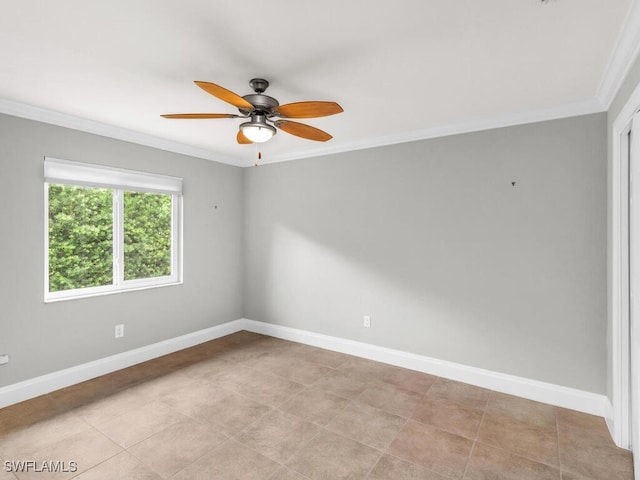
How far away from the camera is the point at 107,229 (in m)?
3.35

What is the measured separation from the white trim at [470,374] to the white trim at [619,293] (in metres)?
0.32

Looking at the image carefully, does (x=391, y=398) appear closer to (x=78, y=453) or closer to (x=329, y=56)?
(x=78, y=453)

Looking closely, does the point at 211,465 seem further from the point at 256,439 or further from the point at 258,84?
the point at 258,84

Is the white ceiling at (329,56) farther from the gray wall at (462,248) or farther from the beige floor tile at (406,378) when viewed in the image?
the beige floor tile at (406,378)

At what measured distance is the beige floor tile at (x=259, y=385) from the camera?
2.82 meters

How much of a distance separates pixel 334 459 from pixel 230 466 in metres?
0.62

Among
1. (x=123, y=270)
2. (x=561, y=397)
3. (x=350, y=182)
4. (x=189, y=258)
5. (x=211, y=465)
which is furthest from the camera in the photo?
(x=189, y=258)

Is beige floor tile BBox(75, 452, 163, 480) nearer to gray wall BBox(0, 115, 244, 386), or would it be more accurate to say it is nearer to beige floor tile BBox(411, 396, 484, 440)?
gray wall BBox(0, 115, 244, 386)

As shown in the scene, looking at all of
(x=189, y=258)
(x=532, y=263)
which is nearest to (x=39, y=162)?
(x=189, y=258)

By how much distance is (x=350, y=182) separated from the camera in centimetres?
380

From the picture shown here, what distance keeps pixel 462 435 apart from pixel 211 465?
164 centimetres

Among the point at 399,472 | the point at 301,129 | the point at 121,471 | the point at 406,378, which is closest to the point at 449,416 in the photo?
the point at 406,378

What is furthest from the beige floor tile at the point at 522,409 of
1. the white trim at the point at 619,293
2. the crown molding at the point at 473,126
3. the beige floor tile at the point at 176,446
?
the crown molding at the point at 473,126

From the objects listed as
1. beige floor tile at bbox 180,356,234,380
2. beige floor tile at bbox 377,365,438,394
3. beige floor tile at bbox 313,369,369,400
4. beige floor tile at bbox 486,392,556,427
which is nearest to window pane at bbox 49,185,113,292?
beige floor tile at bbox 180,356,234,380
